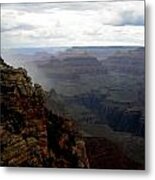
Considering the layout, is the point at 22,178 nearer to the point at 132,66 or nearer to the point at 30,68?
the point at 30,68

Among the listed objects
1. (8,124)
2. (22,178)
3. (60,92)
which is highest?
(60,92)

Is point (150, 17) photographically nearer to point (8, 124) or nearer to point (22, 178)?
point (8, 124)

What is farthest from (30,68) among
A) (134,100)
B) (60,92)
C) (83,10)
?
(134,100)

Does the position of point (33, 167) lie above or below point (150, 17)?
below

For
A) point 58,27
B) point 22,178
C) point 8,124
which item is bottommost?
point 22,178

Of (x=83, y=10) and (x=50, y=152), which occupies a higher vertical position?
(x=83, y=10)

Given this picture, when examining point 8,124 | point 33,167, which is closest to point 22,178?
point 33,167
